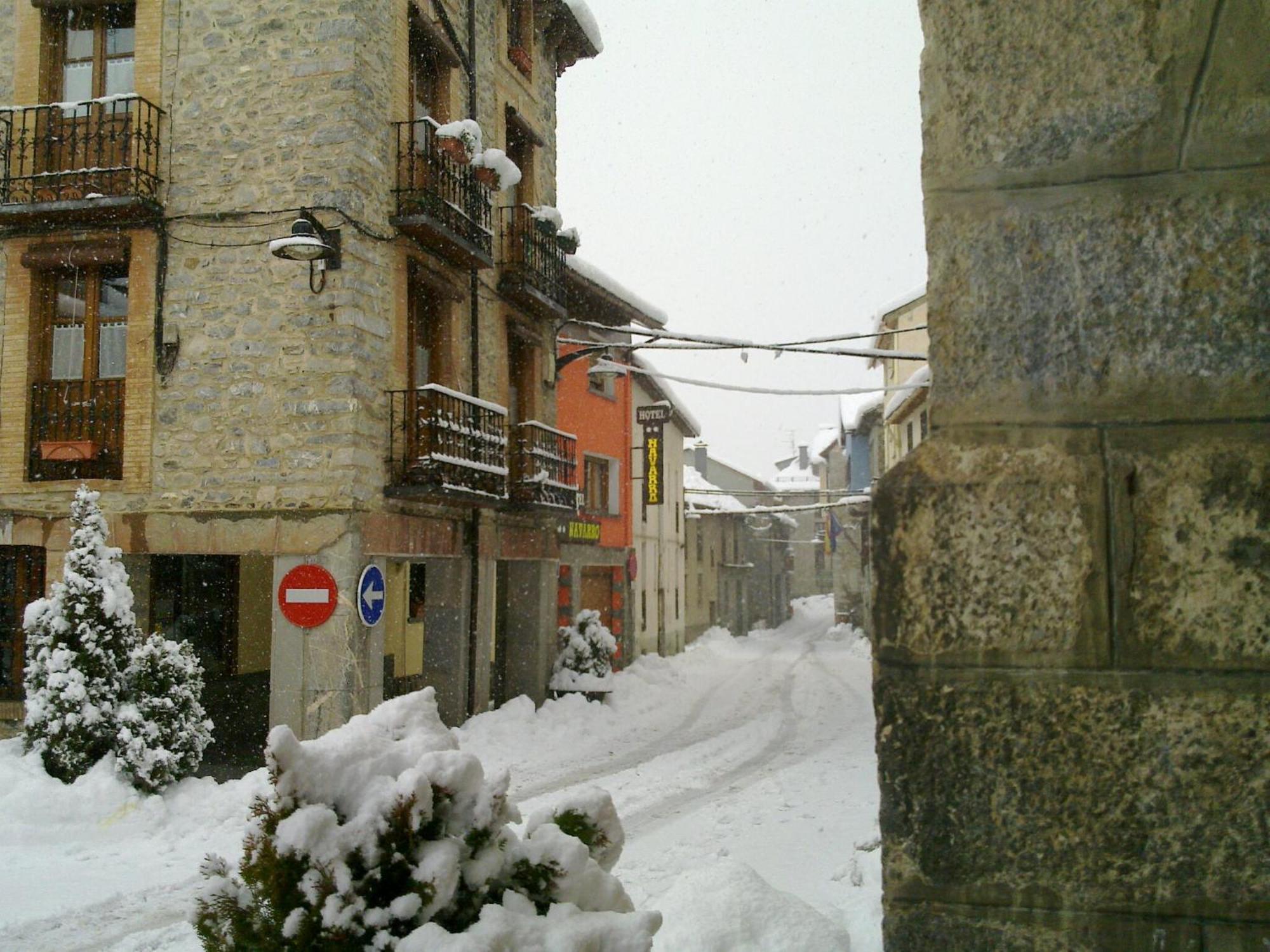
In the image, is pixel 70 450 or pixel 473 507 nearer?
pixel 70 450

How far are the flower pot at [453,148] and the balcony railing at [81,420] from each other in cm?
466

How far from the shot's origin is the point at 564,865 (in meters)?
2.35

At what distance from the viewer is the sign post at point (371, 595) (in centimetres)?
1120

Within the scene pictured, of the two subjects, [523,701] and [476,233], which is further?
[523,701]

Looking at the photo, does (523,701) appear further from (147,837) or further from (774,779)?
(147,837)

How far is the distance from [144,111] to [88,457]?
3.99 meters

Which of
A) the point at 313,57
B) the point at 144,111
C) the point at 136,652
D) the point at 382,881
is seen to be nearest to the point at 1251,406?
the point at 382,881

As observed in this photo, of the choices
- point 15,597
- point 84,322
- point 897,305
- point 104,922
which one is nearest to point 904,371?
point 897,305

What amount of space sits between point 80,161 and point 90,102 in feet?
2.73

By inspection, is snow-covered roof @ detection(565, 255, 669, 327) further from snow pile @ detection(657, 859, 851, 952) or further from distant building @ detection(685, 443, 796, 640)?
snow pile @ detection(657, 859, 851, 952)

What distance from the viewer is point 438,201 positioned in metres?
12.5

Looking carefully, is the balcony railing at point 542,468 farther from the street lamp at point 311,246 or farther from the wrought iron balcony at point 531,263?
the street lamp at point 311,246

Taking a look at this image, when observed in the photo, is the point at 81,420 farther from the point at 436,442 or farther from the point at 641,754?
the point at 641,754

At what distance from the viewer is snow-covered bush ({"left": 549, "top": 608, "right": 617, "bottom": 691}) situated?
16516 mm
